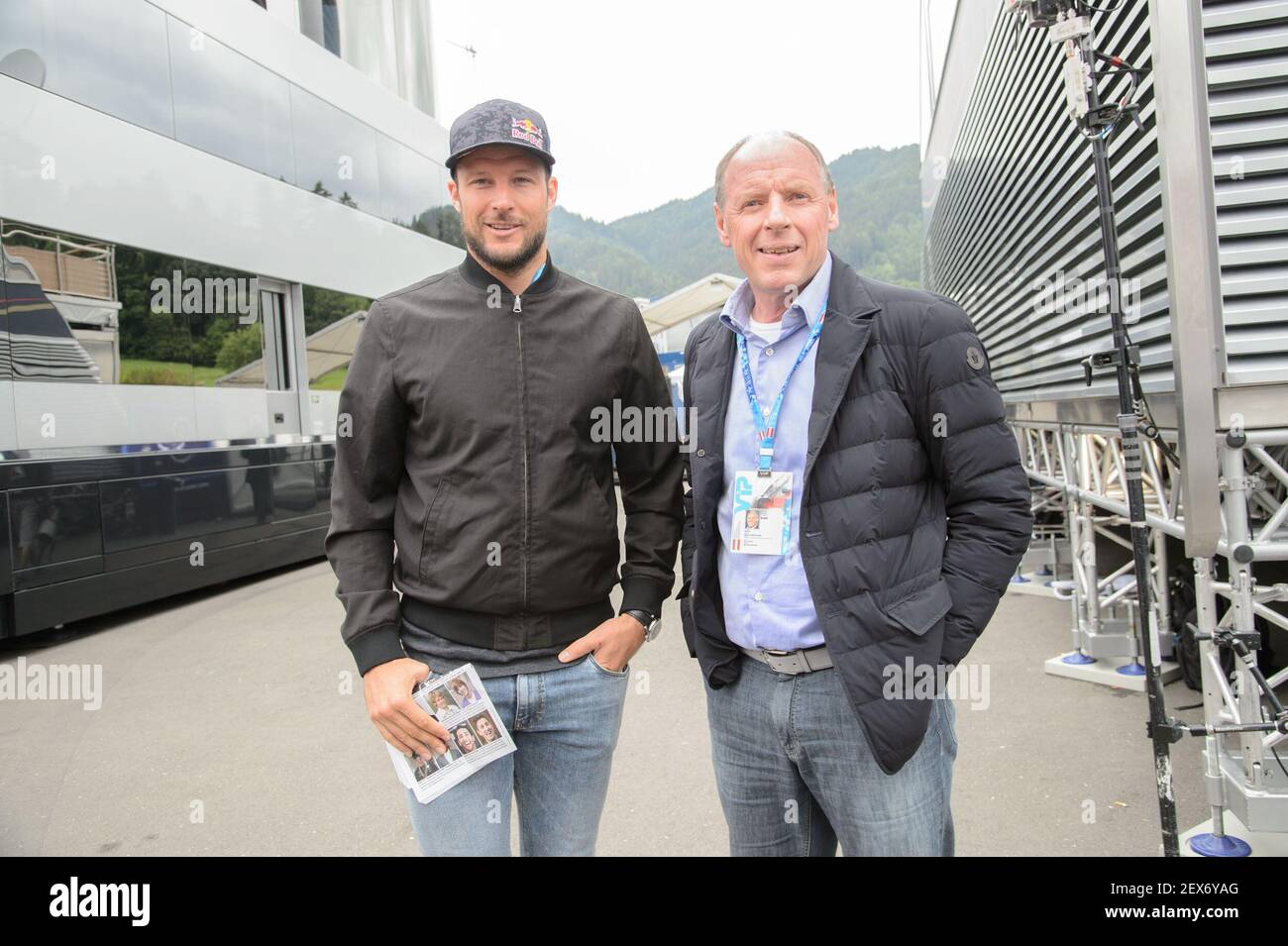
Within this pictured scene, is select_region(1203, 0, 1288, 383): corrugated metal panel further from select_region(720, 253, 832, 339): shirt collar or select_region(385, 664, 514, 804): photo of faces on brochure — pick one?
select_region(385, 664, 514, 804): photo of faces on brochure

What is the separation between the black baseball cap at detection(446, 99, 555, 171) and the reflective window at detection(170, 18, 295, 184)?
33.5 feet

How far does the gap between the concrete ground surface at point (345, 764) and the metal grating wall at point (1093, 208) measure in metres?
2.14

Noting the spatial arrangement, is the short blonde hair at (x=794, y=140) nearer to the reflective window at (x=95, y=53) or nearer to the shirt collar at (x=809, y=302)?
the shirt collar at (x=809, y=302)

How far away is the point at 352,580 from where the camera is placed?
7.36 feet

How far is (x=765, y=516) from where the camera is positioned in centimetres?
222

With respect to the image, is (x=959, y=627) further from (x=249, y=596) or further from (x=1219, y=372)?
(x=249, y=596)

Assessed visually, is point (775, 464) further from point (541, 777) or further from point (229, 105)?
point (229, 105)

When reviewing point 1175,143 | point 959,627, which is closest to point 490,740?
point 959,627

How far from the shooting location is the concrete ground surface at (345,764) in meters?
4.55

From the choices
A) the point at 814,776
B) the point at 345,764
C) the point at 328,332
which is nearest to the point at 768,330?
the point at 814,776

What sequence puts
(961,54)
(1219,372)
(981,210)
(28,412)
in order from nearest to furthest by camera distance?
1. (1219,372)
2. (28,412)
3. (981,210)
4. (961,54)

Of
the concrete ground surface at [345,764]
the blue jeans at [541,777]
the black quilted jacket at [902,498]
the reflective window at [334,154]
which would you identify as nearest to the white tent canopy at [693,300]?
the reflective window at [334,154]

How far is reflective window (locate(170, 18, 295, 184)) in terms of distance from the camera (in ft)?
35.3

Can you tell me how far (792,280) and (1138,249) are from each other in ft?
11.4
